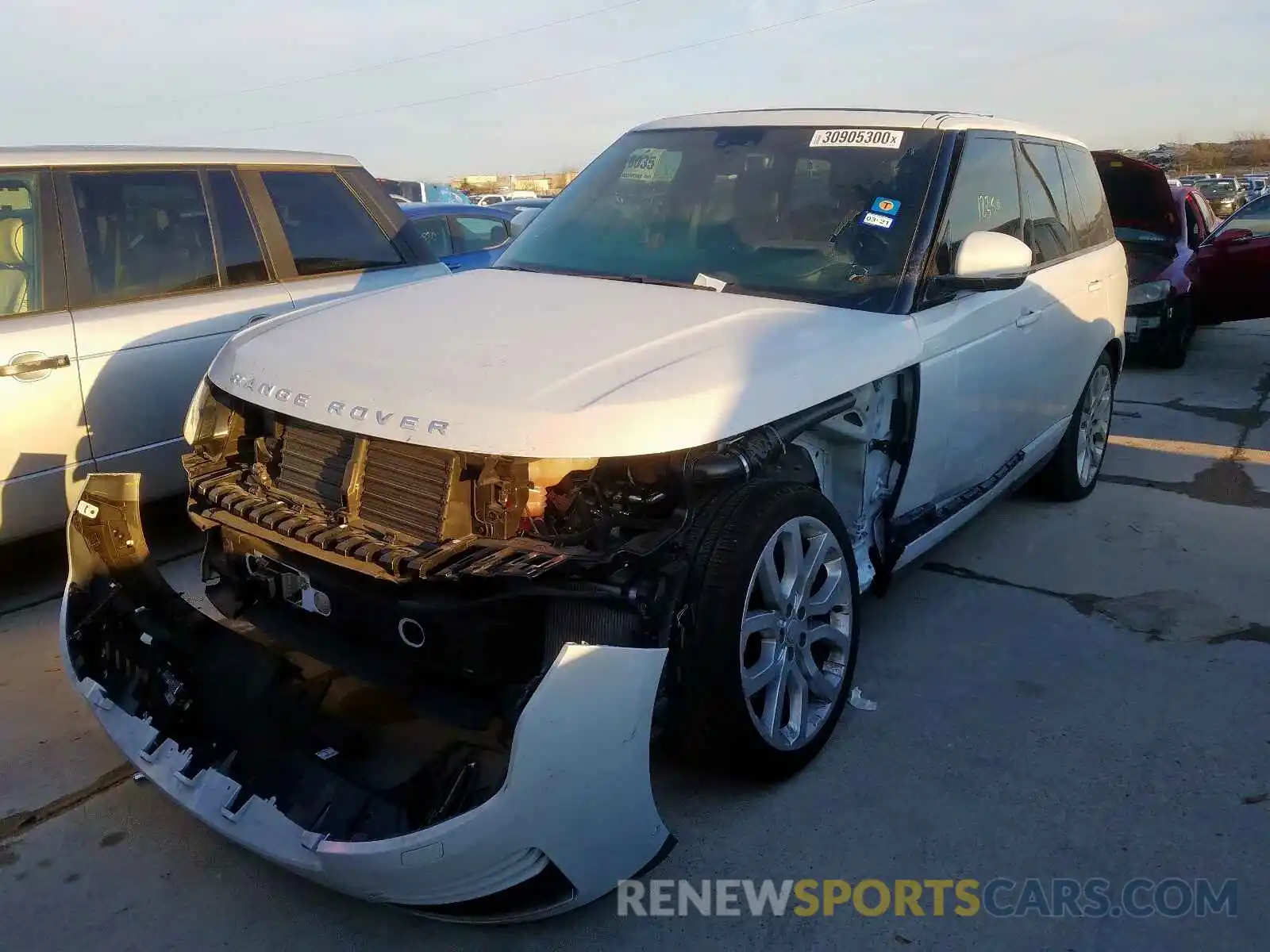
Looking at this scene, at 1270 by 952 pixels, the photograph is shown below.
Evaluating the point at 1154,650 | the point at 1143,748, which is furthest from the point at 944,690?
the point at 1154,650

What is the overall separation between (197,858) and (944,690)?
2.44 meters

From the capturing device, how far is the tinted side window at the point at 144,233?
4.55 m

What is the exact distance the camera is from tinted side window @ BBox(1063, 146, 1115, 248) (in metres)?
5.21

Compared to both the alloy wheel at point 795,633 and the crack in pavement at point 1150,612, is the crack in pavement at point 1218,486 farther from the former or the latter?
the alloy wheel at point 795,633

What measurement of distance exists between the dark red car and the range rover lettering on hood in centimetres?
813

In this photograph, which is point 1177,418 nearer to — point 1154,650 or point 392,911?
point 1154,650

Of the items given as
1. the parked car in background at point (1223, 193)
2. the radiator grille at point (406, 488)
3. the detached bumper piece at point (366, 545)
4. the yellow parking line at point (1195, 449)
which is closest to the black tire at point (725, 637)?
the detached bumper piece at point (366, 545)

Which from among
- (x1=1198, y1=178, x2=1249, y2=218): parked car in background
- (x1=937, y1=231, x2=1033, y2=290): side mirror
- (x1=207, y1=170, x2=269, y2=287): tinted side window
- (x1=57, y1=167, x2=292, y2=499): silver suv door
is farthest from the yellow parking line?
(x1=1198, y1=178, x2=1249, y2=218): parked car in background

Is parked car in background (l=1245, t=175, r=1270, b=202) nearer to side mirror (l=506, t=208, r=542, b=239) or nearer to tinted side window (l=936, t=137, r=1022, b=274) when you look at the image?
tinted side window (l=936, t=137, r=1022, b=274)

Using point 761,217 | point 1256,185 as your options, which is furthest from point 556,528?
point 1256,185

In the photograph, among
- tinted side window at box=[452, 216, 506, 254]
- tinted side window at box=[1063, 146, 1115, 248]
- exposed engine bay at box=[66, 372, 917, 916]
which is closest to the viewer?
exposed engine bay at box=[66, 372, 917, 916]

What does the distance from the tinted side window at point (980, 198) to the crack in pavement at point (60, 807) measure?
124 inches

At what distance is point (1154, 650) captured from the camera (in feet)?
12.7

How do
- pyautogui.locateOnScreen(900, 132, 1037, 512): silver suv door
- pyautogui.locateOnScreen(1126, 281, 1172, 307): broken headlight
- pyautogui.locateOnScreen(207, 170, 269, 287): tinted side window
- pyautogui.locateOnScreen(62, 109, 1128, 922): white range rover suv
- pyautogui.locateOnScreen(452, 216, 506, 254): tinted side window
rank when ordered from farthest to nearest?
pyautogui.locateOnScreen(1126, 281, 1172, 307): broken headlight → pyautogui.locateOnScreen(452, 216, 506, 254): tinted side window → pyautogui.locateOnScreen(207, 170, 269, 287): tinted side window → pyautogui.locateOnScreen(900, 132, 1037, 512): silver suv door → pyautogui.locateOnScreen(62, 109, 1128, 922): white range rover suv
